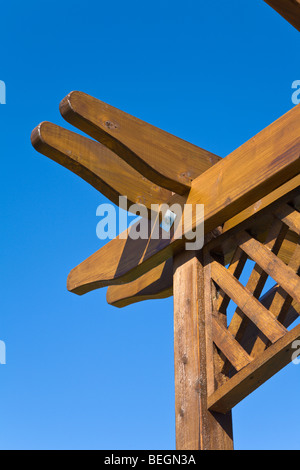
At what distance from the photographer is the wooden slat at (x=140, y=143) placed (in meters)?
2.29

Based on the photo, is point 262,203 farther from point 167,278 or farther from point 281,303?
point 167,278

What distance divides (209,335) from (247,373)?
0.88 feet

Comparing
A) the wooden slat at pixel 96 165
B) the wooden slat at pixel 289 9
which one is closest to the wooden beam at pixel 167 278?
the wooden slat at pixel 96 165

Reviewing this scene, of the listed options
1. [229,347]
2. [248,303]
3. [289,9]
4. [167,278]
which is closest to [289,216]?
[248,303]

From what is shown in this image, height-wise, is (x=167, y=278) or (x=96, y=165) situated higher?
(x=96, y=165)

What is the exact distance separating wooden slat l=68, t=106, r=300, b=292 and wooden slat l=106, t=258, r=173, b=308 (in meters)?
0.18

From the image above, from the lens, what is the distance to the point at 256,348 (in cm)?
223

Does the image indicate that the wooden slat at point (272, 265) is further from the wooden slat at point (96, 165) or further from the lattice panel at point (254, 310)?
the wooden slat at point (96, 165)

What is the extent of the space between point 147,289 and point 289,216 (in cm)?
97

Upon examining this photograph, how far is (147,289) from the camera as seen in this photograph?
3096 mm

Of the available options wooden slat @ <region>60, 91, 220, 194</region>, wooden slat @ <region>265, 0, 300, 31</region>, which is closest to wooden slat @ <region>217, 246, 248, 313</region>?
wooden slat @ <region>60, 91, 220, 194</region>

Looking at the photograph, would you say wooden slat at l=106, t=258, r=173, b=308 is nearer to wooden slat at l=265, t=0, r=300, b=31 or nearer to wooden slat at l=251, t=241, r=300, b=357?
wooden slat at l=251, t=241, r=300, b=357
